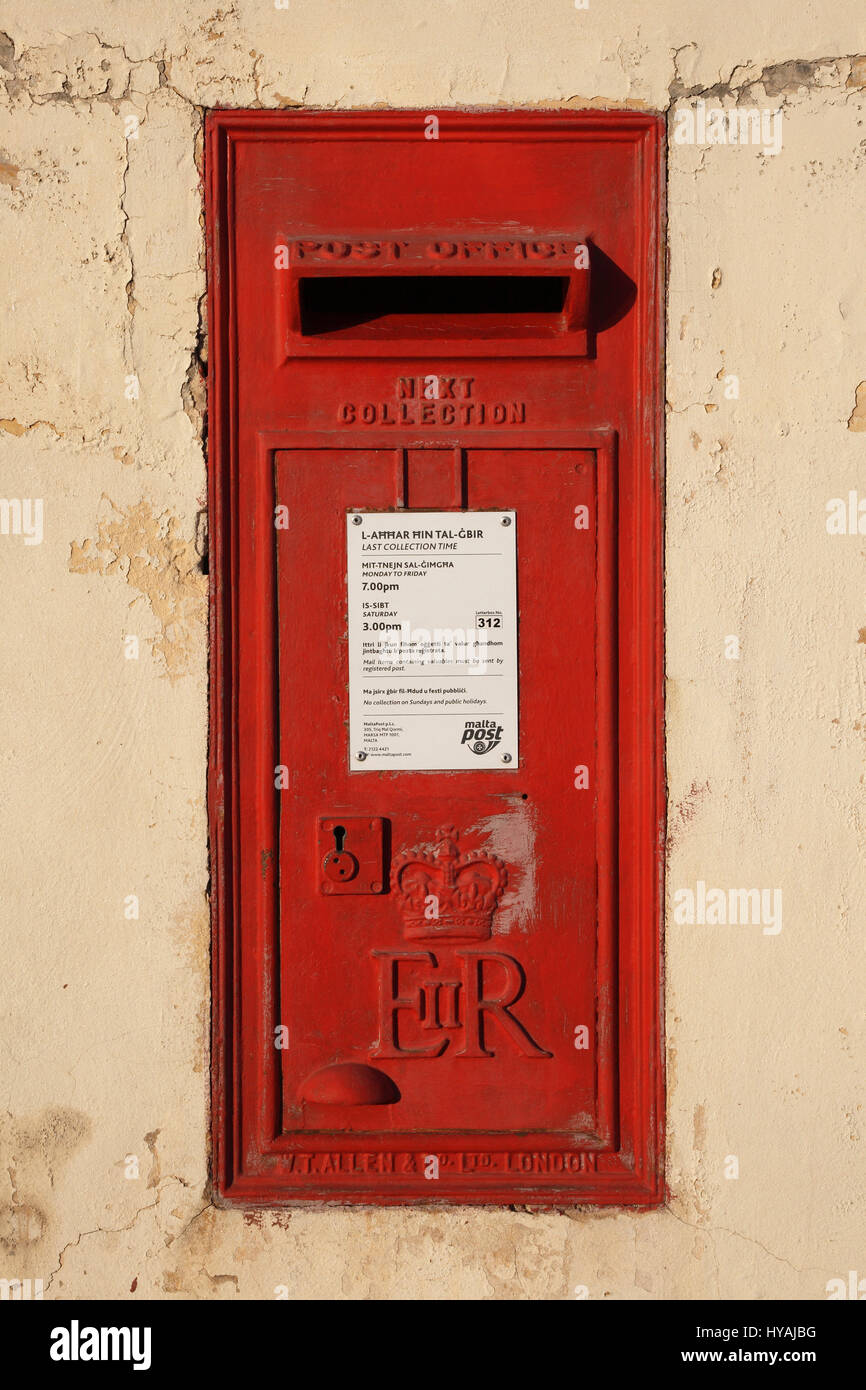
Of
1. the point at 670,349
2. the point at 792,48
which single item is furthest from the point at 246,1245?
the point at 792,48

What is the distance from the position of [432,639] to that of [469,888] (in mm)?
576

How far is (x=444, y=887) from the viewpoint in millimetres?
2381

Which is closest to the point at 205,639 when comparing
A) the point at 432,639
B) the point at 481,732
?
the point at 432,639

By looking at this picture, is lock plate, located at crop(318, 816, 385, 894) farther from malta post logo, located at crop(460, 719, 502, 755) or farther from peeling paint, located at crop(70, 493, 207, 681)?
peeling paint, located at crop(70, 493, 207, 681)

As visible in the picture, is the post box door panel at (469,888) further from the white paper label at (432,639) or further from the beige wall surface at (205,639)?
the beige wall surface at (205,639)

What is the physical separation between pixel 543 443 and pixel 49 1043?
1785 millimetres

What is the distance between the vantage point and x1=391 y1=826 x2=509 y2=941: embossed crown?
2377mm

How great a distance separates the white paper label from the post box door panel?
37 millimetres

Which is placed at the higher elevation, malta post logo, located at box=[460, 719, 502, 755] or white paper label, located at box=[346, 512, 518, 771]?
white paper label, located at box=[346, 512, 518, 771]

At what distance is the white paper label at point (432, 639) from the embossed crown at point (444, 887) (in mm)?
205

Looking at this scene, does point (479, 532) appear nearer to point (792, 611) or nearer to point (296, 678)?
point (296, 678)

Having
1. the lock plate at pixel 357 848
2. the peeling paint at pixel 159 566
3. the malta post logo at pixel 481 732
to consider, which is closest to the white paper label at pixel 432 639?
the malta post logo at pixel 481 732

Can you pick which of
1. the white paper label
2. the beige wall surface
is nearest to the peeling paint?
the beige wall surface

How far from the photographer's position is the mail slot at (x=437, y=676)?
7.70ft
